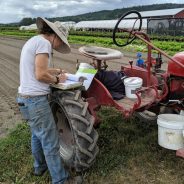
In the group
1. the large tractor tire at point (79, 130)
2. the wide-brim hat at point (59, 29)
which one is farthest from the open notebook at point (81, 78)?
the wide-brim hat at point (59, 29)

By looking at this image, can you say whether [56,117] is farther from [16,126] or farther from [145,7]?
[145,7]

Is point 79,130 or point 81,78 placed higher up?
point 81,78

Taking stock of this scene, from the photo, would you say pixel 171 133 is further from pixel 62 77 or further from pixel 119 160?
pixel 62 77

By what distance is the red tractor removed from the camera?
3.56 metres

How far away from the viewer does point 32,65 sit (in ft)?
10.9

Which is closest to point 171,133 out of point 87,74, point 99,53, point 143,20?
point 87,74

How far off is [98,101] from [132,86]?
0.48m

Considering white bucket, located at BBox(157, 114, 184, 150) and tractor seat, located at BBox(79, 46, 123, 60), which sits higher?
tractor seat, located at BBox(79, 46, 123, 60)

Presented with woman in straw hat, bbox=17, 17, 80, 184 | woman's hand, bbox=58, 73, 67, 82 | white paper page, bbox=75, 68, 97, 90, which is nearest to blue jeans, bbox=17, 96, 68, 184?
woman in straw hat, bbox=17, 17, 80, 184

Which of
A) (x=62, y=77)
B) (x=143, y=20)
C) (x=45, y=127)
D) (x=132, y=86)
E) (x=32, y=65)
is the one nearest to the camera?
(x=32, y=65)

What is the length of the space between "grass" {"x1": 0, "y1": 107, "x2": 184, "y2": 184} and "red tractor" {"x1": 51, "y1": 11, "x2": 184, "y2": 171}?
0.41m

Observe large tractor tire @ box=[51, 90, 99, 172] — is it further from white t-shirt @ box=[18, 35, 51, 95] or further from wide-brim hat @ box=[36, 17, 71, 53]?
wide-brim hat @ box=[36, 17, 71, 53]

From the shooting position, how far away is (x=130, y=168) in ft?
13.0

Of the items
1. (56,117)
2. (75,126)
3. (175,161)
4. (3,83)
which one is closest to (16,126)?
(56,117)
